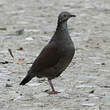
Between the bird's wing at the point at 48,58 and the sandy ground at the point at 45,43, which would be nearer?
the sandy ground at the point at 45,43

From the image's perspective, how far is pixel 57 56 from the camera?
7570 millimetres

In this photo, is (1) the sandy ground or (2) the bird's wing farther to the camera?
(2) the bird's wing

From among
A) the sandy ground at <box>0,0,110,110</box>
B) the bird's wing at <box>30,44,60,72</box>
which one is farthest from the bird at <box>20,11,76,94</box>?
the sandy ground at <box>0,0,110,110</box>

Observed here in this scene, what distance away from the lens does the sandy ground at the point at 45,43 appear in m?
7.48

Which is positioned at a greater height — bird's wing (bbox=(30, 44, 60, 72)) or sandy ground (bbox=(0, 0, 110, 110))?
bird's wing (bbox=(30, 44, 60, 72))

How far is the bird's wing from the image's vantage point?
760cm

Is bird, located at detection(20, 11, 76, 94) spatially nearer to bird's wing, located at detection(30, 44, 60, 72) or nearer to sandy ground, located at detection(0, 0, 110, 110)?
A: bird's wing, located at detection(30, 44, 60, 72)

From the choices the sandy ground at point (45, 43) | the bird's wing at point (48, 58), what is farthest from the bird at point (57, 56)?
the sandy ground at point (45, 43)

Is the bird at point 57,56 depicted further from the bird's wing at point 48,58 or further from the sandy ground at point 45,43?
the sandy ground at point 45,43

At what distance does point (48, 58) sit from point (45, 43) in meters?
4.18

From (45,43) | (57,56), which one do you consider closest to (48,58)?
(57,56)

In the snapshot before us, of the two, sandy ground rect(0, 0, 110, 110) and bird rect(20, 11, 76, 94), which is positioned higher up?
bird rect(20, 11, 76, 94)

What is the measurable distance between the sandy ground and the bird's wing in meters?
0.39

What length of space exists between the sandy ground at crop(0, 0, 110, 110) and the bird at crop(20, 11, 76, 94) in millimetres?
304
